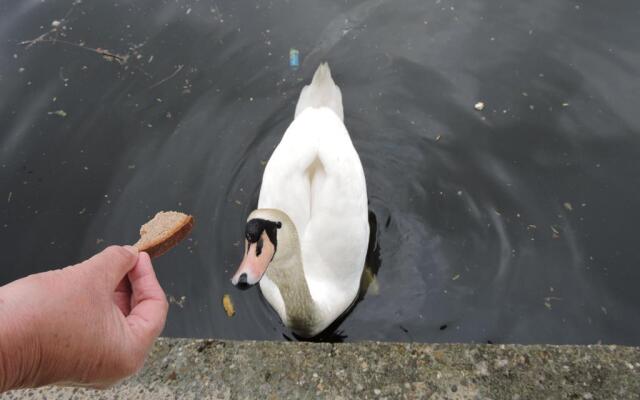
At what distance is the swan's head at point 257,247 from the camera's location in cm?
270

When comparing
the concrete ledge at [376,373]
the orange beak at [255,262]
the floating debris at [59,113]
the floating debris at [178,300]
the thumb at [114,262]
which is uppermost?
the thumb at [114,262]

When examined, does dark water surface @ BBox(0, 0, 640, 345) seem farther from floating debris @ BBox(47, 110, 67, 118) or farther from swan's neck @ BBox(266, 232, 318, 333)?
swan's neck @ BBox(266, 232, 318, 333)

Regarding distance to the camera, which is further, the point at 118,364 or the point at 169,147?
the point at 169,147

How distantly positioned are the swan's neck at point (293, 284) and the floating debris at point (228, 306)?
490 mm

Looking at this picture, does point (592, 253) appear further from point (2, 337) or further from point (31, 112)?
point (31, 112)

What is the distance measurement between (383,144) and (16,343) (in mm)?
3624

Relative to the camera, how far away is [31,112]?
502 cm

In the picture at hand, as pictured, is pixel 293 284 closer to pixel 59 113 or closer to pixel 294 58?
pixel 294 58

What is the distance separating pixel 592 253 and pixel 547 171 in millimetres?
792

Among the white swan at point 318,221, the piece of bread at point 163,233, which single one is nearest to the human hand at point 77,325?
the piece of bread at point 163,233

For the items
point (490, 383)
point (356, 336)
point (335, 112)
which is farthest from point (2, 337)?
point (335, 112)

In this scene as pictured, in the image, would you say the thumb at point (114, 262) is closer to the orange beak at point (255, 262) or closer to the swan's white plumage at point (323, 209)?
the orange beak at point (255, 262)

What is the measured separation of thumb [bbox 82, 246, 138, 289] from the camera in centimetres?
187

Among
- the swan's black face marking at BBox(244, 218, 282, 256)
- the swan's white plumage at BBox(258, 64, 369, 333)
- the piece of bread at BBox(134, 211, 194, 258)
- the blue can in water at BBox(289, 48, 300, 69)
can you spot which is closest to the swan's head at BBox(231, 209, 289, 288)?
the swan's black face marking at BBox(244, 218, 282, 256)
